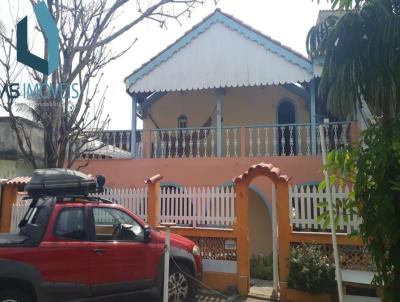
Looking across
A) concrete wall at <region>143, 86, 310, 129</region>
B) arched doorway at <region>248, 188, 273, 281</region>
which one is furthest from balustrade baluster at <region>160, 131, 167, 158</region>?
arched doorway at <region>248, 188, 273, 281</region>

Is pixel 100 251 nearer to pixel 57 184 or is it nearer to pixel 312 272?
pixel 57 184

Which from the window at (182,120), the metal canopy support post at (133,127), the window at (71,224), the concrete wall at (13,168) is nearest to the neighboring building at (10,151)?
the concrete wall at (13,168)

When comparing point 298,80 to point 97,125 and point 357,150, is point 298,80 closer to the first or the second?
point 97,125

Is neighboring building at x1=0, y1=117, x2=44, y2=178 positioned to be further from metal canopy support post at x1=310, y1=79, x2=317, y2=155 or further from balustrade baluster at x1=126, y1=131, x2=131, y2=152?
metal canopy support post at x1=310, y1=79, x2=317, y2=155

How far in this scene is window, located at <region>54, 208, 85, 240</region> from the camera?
5406 millimetres

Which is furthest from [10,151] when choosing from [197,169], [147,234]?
[147,234]

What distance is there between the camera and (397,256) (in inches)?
172

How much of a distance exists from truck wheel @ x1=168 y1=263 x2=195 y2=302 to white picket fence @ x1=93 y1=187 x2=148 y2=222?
2229 millimetres

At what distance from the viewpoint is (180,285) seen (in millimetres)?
6305

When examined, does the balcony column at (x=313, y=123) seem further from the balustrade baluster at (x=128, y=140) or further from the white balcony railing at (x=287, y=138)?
the balustrade baluster at (x=128, y=140)

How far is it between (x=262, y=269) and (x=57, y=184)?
5.19 metres

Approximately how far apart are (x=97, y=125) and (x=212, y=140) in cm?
328

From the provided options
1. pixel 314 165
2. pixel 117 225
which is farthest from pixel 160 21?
pixel 117 225

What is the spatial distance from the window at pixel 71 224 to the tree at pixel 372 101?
3.32 meters
